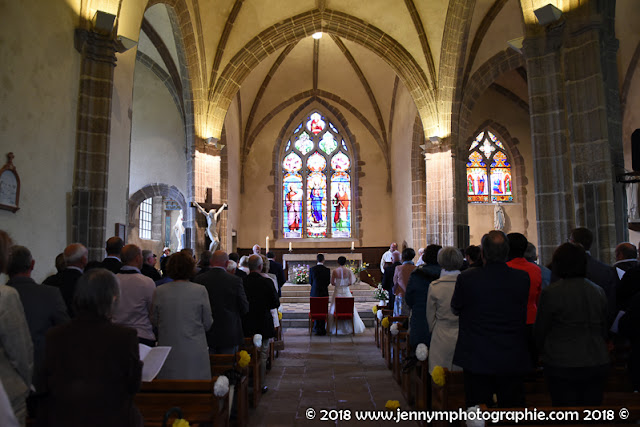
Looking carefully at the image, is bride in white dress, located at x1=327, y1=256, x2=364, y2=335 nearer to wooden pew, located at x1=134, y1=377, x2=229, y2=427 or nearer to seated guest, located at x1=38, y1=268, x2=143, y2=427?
wooden pew, located at x1=134, y1=377, x2=229, y2=427

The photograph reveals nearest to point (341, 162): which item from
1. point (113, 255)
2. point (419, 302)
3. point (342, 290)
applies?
point (342, 290)

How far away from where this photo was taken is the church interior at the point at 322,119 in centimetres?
602

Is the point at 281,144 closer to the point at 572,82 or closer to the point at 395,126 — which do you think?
the point at 395,126

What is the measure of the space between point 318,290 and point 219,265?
16.3 ft

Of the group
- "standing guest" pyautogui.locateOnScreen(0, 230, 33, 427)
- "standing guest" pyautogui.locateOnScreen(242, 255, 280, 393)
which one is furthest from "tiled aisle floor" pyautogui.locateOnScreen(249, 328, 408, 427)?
"standing guest" pyautogui.locateOnScreen(0, 230, 33, 427)

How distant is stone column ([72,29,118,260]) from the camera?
666 centimetres

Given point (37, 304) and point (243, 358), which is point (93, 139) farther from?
point (37, 304)

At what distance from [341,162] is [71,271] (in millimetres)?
16791

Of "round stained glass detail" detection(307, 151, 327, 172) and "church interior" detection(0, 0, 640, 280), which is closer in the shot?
"church interior" detection(0, 0, 640, 280)

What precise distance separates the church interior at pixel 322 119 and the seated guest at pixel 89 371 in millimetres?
4108

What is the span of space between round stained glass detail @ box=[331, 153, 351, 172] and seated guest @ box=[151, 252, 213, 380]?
1664cm

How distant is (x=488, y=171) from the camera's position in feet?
58.3

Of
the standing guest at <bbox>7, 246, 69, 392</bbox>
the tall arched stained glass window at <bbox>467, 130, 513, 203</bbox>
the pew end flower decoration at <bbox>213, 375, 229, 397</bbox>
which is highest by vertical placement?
the tall arched stained glass window at <bbox>467, 130, 513, 203</bbox>

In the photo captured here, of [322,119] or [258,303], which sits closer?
[258,303]
